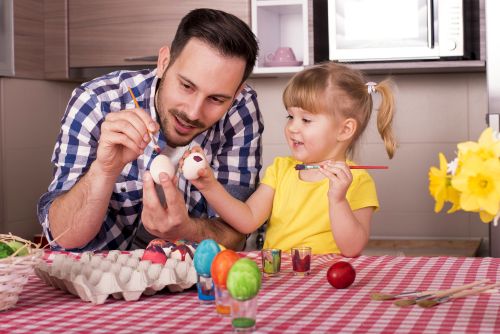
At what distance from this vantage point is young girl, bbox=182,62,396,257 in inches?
78.7

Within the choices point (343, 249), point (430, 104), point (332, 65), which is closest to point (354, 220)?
point (343, 249)

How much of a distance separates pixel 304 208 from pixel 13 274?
3.20ft

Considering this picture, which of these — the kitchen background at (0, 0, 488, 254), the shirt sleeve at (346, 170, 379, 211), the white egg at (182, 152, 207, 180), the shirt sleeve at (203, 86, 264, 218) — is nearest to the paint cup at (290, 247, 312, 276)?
the white egg at (182, 152, 207, 180)

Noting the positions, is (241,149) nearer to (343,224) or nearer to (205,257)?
(343,224)

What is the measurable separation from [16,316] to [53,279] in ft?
0.56

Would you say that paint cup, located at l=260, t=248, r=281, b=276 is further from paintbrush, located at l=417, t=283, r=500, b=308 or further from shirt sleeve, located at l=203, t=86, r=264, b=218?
shirt sleeve, located at l=203, t=86, r=264, b=218

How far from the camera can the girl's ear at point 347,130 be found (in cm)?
211

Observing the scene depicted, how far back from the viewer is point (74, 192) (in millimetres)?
1916

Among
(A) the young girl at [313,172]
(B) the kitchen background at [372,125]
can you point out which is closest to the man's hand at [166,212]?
(A) the young girl at [313,172]

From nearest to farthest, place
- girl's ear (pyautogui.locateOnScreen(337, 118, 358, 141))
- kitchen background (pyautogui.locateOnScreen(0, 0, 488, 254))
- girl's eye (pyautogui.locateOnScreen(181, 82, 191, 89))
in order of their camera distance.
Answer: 1. girl's eye (pyautogui.locateOnScreen(181, 82, 191, 89))
2. girl's ear (pyautogui.locateOnScreen(337, 118, 358, 141))
3. kitchen background (pyautogui.locateOnScreen(0, 0, 488, 254))

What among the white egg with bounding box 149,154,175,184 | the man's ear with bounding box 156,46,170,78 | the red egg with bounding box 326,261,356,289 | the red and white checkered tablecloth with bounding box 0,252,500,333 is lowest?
the red and white checkered tablecloth with bounding box 0,252,500,333

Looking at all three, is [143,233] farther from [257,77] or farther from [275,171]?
[257,77]

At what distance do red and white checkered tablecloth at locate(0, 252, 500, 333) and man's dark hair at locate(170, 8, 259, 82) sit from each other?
0.76 meters

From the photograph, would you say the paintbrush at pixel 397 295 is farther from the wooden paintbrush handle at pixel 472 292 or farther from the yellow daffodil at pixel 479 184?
the yellow daffodil at pixel 479 184
